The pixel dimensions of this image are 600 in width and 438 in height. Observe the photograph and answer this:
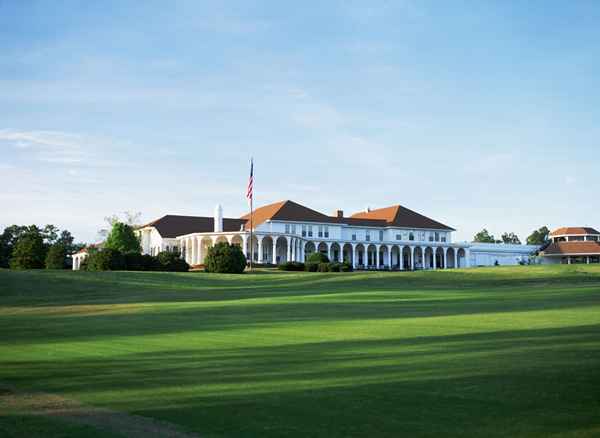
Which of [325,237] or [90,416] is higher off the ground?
[325,237]

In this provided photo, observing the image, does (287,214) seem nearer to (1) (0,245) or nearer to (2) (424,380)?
(1) (0,245)

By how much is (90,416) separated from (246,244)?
226ft

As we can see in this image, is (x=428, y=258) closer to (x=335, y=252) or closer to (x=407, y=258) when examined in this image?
(x=407, y=258)

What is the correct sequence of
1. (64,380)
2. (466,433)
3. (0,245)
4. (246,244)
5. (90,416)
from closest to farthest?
(466,433), (90,416), (64,380), (246,244), (0,245)

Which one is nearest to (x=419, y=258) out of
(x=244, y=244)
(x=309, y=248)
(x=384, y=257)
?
(x=384, y=257)

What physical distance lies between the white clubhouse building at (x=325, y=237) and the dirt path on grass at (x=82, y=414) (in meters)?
63.4

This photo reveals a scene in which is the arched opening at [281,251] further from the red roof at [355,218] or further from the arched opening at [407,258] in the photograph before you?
the arched opening at [407,258]

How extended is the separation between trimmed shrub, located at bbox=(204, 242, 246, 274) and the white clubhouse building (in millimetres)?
12270

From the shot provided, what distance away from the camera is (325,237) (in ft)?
287

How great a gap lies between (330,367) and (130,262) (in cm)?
5227

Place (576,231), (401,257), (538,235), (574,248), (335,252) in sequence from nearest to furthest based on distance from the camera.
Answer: (335,252) → (401,257) → (574,248) → (576,231) → (538,235)

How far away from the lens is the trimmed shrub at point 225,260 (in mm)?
59844

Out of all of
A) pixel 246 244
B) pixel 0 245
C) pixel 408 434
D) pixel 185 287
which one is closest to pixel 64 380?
pixel 408 434

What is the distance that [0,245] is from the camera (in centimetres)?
9062
